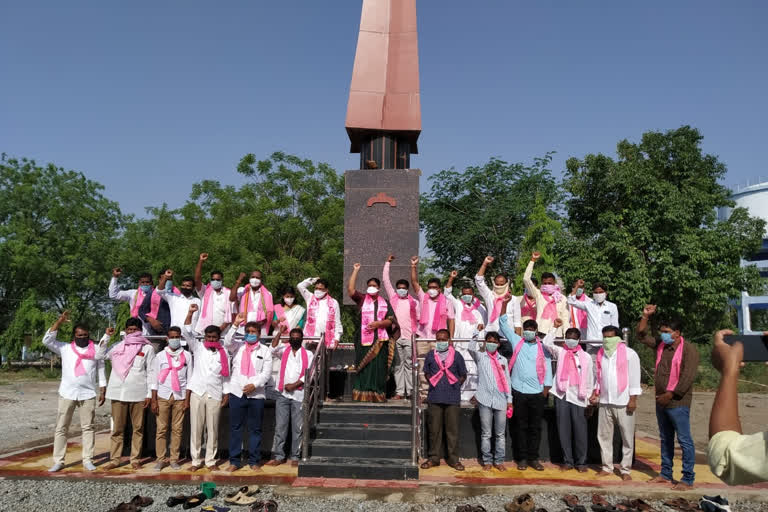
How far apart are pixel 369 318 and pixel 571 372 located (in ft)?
8.83

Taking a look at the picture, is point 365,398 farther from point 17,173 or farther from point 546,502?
point 17,173

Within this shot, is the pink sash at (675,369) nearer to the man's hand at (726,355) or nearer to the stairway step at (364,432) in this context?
the stairway step at (364,432)

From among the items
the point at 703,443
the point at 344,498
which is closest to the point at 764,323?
the point at 703,443

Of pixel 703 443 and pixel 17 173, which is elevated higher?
pixel 17 173

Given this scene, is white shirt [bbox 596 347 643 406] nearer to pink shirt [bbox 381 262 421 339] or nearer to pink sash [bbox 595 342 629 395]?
pink sash [bbox 595 342 629 395]

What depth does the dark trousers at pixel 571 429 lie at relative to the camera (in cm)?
721

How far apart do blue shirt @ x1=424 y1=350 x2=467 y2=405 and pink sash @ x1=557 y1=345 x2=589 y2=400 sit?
1193mm

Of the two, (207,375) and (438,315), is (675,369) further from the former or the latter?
(207,375)

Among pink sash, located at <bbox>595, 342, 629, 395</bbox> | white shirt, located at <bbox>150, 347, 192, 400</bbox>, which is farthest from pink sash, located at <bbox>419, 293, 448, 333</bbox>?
white shirt, located at <bbox>150, 347, 192, 400</bbox>

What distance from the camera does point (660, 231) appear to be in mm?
18734

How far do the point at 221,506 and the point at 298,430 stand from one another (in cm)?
172

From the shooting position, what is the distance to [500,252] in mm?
23484

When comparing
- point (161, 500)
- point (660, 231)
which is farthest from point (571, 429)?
point (660, 231)

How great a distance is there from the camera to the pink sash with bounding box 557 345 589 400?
725 centimetres
